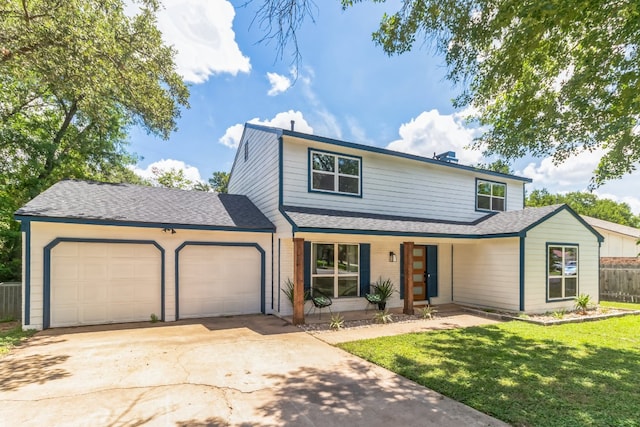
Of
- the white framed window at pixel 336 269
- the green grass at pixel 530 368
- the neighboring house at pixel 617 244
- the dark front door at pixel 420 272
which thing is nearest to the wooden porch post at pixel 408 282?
the white framed window at pixel 336 269

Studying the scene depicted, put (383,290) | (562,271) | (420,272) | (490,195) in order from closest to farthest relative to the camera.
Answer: (383,290), (562,271), (420,272), (490,195)

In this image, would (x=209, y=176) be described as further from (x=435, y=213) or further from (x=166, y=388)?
(x=166, y=388)

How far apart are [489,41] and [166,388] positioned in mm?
7548

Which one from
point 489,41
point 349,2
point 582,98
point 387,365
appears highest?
point 349,2

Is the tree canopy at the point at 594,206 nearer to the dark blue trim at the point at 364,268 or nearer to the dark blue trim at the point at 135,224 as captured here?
the dark blue trim at the point at 364,268

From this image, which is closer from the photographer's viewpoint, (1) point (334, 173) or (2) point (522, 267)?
(2) point (522, 267)

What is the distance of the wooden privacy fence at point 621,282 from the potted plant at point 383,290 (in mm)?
10952

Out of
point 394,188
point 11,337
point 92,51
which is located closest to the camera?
point 11,337

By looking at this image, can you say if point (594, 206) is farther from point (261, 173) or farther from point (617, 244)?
point (261, 173)

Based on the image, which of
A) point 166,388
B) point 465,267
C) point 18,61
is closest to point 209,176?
point 18,61

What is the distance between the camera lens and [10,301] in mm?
8789

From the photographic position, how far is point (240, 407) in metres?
3.81

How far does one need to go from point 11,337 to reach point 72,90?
6.80 m

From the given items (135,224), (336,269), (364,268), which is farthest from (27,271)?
(364,268)
